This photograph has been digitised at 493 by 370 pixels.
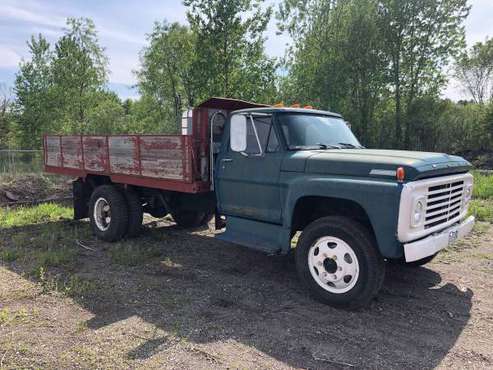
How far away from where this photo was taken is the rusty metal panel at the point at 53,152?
8.25 meters

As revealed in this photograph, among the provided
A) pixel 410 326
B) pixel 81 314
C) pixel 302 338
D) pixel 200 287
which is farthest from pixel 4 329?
pixel 410 326

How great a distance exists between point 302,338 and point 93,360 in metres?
1.82

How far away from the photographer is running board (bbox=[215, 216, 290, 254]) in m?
4.91

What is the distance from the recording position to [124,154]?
6781 mm

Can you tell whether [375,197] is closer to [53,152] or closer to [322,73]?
[53,152]

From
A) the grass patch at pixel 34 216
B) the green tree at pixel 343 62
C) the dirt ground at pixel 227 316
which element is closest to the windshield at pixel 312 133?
the dirt ground at pixel 227 316

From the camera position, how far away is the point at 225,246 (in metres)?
6.92

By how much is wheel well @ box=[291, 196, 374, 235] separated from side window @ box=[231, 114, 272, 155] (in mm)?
796

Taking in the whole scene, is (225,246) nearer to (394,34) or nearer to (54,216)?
(54,216)

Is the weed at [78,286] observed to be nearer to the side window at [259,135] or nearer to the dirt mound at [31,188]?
the side window at [259,135]

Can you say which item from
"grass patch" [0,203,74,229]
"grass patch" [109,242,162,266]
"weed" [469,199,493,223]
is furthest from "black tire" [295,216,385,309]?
"grass patch" [0,203,74,229]

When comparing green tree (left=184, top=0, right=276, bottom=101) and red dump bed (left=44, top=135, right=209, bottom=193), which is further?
green tree (left=184, top=0, right=276, bottom=101)

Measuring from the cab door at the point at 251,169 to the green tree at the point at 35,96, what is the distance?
2375 centimetres

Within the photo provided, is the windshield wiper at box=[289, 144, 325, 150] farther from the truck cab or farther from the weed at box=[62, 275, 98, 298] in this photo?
the weed at box=[62, 275, 98, 298]
